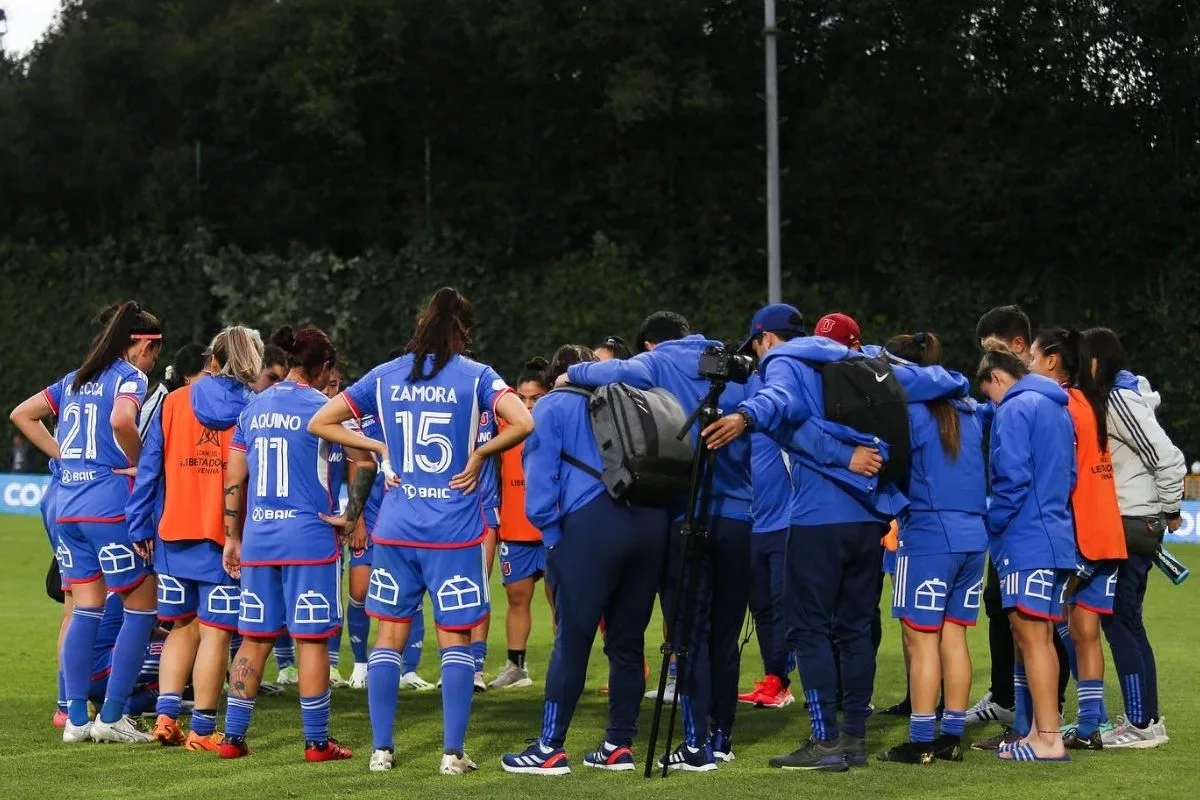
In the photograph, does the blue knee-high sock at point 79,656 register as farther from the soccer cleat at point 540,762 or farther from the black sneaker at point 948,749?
the black sneaker at point 948,749

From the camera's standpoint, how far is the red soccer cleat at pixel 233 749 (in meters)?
8.15

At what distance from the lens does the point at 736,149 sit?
3378cm

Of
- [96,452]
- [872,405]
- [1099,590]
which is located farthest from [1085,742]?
[96,452]

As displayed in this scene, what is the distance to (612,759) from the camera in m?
7.84

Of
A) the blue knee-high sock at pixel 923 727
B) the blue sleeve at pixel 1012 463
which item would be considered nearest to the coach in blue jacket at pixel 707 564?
the blue knee-high sock at pixel 923 727

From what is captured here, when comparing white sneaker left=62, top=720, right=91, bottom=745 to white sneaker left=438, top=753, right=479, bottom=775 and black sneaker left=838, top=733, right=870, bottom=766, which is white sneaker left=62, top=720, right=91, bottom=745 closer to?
white sneaker left=438, top=753, right=479, bottom=775

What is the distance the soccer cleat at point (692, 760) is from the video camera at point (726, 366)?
164 cm

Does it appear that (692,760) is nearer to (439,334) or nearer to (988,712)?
(439,334)

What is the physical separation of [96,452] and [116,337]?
0.58 m

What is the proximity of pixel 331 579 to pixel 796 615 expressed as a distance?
206cm

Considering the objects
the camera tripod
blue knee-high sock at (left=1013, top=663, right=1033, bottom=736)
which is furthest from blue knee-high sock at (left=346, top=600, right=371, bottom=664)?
blue knee-high sock at (left=1013, top=663, right=1033, bottom=736)

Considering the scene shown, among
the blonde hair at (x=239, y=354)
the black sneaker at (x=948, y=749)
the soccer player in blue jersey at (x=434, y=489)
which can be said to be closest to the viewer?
the soccer player in blue jersey at (x=434, y=489)

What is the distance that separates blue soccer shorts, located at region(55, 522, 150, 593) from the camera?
870cm

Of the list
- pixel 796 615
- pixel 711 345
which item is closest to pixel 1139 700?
pixel 796 615
